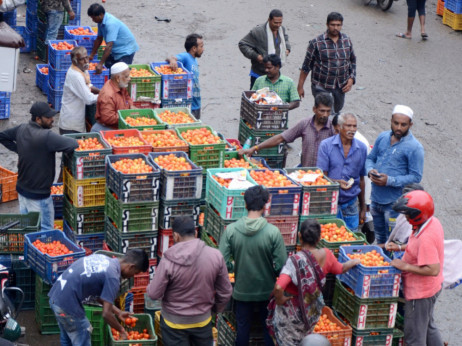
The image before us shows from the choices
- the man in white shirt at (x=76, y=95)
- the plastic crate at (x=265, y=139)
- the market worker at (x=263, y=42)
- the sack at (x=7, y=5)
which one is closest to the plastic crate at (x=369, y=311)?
the plastic crate at (x=265, y=139)

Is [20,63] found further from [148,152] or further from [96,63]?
[148,152]

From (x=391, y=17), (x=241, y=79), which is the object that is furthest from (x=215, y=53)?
(x=391, y=17)

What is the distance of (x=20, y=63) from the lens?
54.4ft

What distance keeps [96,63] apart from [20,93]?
6.39ft

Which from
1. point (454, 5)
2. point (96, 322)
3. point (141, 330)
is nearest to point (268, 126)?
point (141, 330)

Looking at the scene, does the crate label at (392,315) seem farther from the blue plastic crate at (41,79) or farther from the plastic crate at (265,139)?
the blue plastic crate at (41,79)

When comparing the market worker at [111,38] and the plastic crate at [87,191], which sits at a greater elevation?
the market worker at [111,38]

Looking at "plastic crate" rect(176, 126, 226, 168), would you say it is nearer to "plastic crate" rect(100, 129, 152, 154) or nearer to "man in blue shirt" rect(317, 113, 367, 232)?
"plastic crate" rect(100, 129, 152, 154)

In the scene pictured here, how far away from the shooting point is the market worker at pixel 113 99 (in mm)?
10594

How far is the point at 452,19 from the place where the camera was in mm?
19797

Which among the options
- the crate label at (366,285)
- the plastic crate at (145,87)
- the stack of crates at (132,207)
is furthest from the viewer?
the plastic crate at (145,87)

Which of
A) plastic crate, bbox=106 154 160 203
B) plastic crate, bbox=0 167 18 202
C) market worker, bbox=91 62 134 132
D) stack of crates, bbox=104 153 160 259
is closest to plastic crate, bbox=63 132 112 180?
stack of crates, bbox=104 153 160 259

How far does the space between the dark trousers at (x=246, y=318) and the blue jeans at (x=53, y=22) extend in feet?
30.7

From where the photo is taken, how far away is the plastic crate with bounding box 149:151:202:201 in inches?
338
